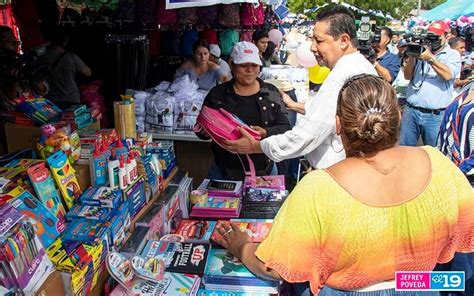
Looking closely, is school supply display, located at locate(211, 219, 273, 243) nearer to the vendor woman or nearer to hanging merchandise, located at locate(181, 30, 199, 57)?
the vendor woman

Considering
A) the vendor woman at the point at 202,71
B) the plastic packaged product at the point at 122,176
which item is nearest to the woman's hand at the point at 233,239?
the plastic packaged product at the point at 122,176

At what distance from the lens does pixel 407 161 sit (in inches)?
48.8

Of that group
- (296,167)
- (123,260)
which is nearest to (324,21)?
(123,260)

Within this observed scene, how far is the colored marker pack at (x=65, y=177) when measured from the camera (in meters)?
1.64

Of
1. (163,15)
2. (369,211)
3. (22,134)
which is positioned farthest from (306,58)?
(369,211)

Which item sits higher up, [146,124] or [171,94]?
[171,94]

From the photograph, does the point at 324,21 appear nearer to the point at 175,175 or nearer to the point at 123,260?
the point at 175,175

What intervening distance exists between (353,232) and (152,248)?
0.98m

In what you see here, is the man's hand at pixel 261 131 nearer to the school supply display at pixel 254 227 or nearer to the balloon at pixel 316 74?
the school supply display at pixel 254 227

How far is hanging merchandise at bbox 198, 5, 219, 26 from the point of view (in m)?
5.67

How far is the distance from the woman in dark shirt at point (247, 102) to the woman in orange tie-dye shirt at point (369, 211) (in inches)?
58.1

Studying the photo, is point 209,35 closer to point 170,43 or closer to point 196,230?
point 170,43

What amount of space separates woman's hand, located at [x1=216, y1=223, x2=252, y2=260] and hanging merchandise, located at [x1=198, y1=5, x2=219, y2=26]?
14.5 ft

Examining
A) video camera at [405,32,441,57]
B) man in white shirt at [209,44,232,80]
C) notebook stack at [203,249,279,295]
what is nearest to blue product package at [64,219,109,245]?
notebook stack at [203,249,279,295]
